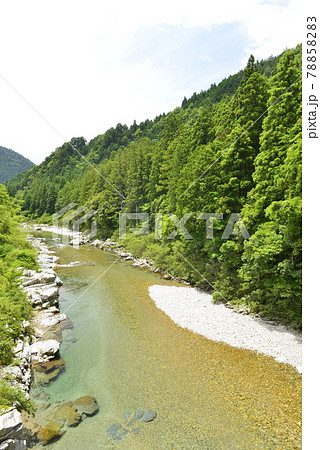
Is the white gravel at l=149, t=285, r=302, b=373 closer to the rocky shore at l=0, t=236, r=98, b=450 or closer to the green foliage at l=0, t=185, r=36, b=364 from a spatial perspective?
the rocky shore at l=0, t=236, r=98, b=450

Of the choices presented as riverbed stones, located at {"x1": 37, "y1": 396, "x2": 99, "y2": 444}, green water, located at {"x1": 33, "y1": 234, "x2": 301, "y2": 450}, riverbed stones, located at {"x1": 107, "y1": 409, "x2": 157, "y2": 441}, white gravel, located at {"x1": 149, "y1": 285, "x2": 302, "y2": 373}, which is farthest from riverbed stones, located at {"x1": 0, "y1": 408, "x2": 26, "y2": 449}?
white gravel, located at {"x1": 149, "y1": 285, "x2": 302, "y2": 373}

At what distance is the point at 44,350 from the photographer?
10227 mm

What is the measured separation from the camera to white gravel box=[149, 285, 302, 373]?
10.6 m

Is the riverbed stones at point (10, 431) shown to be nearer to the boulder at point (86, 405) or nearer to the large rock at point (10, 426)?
the large rock at point (10, 426)

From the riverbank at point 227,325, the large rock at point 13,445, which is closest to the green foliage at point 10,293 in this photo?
the large rock at point 13,445

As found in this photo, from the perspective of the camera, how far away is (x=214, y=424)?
7.08 m

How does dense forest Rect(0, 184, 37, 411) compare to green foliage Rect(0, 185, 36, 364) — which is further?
green foliage Rect(0, 185, 36, 364)

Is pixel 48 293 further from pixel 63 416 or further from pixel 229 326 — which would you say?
pixel 229 326

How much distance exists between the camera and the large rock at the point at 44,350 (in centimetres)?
998

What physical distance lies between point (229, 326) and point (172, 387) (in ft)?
16.9

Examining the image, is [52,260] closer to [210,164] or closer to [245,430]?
[210,164]

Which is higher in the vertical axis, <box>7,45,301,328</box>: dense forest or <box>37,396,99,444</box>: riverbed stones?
<box>7,45,301,328</box>: dense forest

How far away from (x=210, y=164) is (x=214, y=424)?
13853 millimetres

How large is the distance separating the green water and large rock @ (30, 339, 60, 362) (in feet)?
1.51
